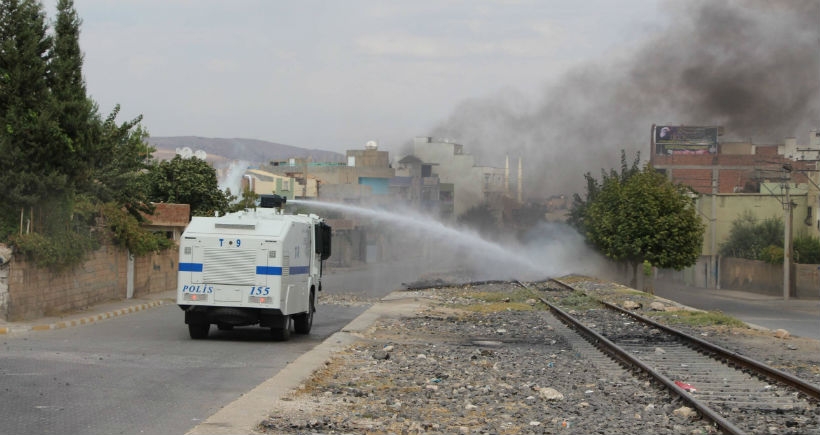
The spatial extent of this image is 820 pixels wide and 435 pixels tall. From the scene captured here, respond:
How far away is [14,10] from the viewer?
73.8 ft

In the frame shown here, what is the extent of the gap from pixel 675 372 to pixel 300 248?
8.32 m

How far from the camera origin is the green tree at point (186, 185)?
148ft

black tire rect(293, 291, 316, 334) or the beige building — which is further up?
A: the beige building

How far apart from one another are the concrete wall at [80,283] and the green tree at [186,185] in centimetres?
626

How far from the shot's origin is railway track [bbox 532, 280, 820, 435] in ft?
32.2

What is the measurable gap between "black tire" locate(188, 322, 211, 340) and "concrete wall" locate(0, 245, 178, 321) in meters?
4.97

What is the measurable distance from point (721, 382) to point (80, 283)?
19073 mm

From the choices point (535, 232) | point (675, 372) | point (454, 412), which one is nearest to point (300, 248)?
point (675, 372)

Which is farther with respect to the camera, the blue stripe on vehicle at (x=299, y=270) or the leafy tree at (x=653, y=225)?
the leafy tree at (x=653, y=225)

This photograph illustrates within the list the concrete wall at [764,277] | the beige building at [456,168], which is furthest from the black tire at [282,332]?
the beige building at [456,168]

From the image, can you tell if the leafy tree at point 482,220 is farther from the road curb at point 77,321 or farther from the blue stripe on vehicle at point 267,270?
the blue stripe on vehicle at point 267,270

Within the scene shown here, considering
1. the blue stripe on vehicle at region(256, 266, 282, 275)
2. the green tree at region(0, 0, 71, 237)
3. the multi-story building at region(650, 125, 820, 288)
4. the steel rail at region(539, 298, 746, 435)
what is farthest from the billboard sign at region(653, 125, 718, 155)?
the blue stripe on vehicle at region(256, 266, 282, 275)

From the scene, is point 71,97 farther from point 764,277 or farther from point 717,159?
point 717,159

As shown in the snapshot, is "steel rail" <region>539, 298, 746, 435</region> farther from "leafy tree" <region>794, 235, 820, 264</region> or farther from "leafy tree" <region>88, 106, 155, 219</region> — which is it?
"leafy tree" <region>794, 235, 820, 264</region>
